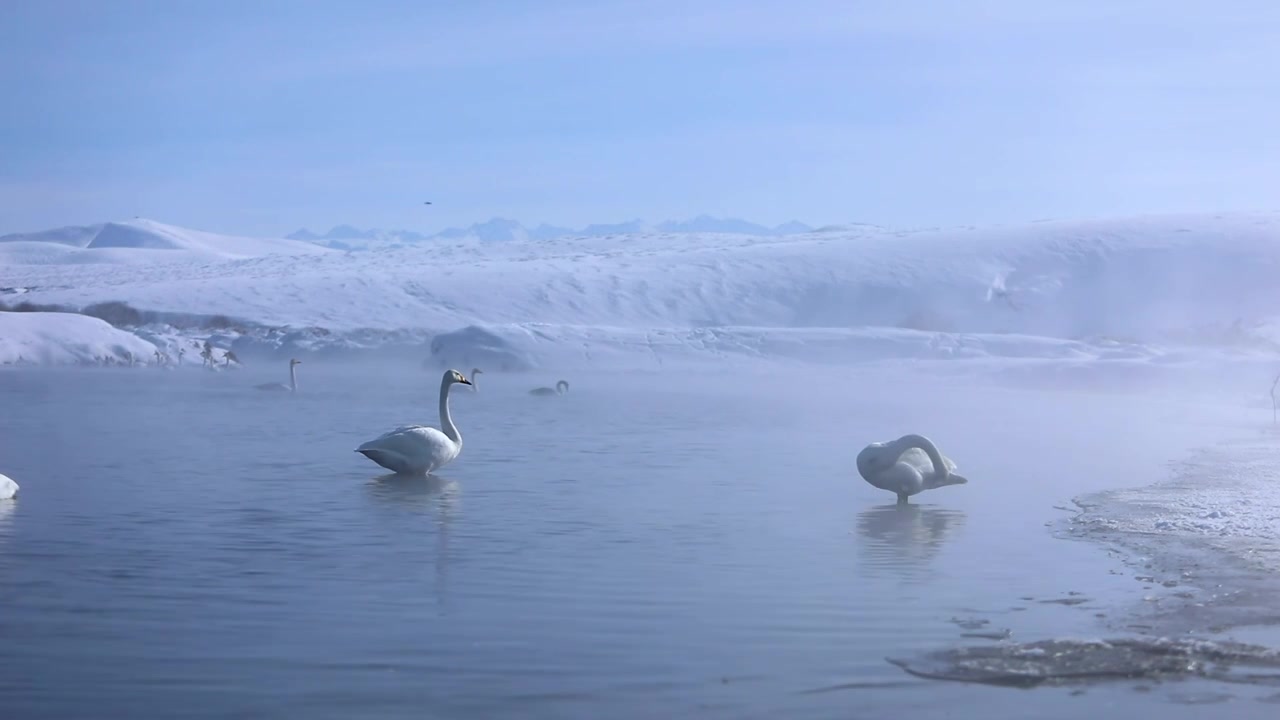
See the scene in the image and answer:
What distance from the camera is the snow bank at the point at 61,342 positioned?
126ft

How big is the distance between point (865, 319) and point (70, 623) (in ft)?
162

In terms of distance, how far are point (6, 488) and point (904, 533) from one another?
21.3ft

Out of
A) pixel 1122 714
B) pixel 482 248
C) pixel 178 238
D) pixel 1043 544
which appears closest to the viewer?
pixel 1122 714

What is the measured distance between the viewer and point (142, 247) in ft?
555

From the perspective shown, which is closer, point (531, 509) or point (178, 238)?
point (531, 509)

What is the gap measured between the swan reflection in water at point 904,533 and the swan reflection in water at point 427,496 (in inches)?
105

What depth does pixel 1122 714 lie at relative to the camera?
17.0 feet

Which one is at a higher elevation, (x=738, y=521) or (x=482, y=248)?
(x=482, y=248)

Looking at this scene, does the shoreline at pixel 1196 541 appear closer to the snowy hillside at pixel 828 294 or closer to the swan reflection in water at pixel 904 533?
the swan reflection in water at pixel 904 533

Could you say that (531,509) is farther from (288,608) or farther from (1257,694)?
(1257,694)

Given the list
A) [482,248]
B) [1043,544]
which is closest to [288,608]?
[1043,544]

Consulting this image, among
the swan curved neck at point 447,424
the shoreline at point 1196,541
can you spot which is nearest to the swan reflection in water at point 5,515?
the swan curved neck at point 447,424

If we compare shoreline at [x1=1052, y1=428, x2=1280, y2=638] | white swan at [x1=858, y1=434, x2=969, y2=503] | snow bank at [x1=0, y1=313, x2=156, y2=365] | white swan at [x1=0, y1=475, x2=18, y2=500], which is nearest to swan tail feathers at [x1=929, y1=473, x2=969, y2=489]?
white swan at [x1=858, y1=434, x2=969, y2=503]

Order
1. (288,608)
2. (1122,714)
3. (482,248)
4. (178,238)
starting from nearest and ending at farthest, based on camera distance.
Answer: (1122,714) → (288,608) → (482,248) → (178,238)
